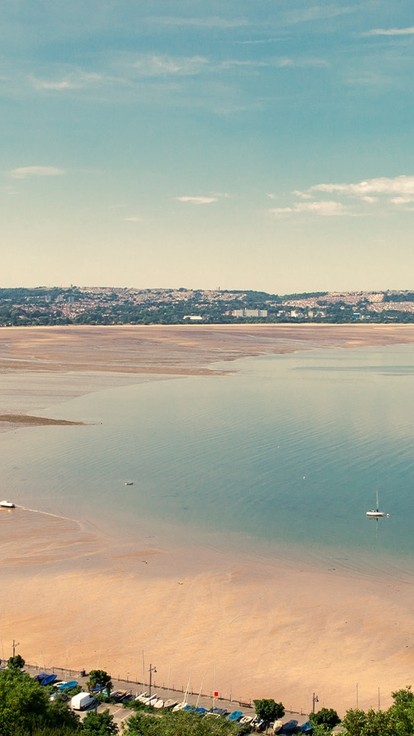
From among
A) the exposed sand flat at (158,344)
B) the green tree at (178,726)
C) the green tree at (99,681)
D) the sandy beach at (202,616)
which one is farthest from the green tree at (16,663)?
the exposed sand flat at (158,344)

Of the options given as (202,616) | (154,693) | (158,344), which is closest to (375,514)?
(202,616)

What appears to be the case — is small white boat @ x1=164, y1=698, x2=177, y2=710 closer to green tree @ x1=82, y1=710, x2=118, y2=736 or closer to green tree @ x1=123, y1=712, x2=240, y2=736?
green tree @ x1=123, y1=712, x2=240, y2=736

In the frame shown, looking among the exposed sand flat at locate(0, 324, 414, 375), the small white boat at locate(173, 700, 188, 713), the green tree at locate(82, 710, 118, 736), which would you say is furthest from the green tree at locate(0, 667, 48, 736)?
the exposed sand flat at locate(0, 324, 414, 375)

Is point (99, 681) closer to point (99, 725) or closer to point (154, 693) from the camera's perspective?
point (154, 693)

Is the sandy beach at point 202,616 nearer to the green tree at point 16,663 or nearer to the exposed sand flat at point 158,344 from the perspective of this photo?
the green tree at point 16,663

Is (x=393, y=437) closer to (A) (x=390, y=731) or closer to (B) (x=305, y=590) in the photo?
(B) (x=305, y=590)
